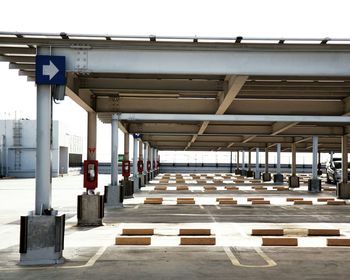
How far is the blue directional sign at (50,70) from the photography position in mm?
9438

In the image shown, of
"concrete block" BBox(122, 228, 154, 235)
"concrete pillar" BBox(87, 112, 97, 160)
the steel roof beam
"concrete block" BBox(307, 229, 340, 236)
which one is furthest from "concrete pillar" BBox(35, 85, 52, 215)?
the steel roof beam

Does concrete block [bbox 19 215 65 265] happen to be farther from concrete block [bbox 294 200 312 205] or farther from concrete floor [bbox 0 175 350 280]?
concrete block [bbox 294 200 312 205]

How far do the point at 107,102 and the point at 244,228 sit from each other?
6.29 m

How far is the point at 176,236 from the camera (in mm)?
13188

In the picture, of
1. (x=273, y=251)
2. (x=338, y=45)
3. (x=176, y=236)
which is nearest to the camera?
(x=338, y=45)

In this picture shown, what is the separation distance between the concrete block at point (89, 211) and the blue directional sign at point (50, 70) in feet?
21.1

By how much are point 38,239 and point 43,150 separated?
157 centimetres

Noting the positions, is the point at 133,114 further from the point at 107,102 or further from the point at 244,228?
the point at 244,228

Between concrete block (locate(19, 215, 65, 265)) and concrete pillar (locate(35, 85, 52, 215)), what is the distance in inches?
9.1

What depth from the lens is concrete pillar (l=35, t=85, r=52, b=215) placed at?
934 cm

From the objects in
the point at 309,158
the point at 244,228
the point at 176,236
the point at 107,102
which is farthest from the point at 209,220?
the point at 309,158

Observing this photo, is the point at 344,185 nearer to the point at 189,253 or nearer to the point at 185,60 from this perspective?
the point at 189,253

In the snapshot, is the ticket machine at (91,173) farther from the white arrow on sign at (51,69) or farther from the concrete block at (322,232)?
the concrete block at (322,232)

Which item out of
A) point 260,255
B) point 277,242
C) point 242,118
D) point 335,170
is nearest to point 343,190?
point 242,118
